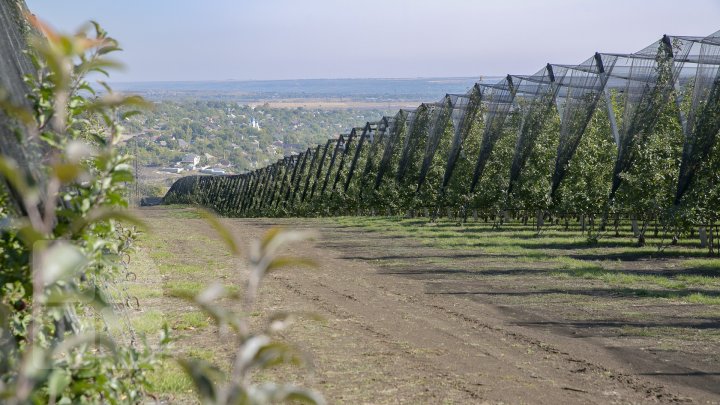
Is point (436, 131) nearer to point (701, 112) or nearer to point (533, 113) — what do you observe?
point (533, 113)

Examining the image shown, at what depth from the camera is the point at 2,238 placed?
125 inches

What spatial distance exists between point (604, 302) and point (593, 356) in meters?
3.15

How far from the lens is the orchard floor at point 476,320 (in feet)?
20.8

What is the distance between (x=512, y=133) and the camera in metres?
24.8

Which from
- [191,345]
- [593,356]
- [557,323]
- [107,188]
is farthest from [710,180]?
[107,188]

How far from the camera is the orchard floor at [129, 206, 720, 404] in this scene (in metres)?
6.35

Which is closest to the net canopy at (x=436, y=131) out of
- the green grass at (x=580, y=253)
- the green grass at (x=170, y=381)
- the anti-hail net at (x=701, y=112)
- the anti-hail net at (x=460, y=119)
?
the anti-hail net at (x=460, y=119)

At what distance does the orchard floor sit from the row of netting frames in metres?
2.81

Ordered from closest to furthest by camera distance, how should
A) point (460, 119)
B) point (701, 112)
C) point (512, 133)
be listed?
point (701, 112) → point (512, 133) → point (460, 119)

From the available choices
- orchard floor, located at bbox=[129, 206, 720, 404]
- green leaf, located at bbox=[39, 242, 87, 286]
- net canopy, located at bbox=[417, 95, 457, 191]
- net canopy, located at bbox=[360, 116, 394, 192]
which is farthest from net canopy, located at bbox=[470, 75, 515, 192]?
green leaf, located at bbox=[39, 242, 87, 286]

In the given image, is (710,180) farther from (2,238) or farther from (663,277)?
(2,238)

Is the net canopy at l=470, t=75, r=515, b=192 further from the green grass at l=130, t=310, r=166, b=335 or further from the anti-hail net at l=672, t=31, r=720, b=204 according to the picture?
the green grass at l=130, t=310, r=166, b=335

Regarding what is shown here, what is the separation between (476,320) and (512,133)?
16194 mm

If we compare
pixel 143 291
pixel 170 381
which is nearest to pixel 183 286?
pixel 143 291
